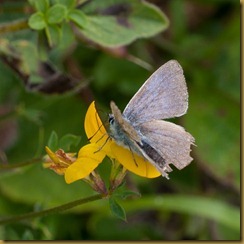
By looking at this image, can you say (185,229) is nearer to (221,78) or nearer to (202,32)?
(221,78)

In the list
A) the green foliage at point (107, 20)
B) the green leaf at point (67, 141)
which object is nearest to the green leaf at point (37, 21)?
the green foliage at point (107, 20)

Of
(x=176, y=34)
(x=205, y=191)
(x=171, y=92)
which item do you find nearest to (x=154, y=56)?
(x=176, y=34)

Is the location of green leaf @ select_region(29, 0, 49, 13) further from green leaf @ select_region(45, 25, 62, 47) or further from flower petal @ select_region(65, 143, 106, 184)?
flower petal @ select_region(65, 143, 106, 184)

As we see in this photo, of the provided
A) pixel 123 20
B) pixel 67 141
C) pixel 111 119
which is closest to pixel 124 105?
pixel 123 20

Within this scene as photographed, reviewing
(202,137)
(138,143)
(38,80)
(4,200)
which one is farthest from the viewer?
(202,137)

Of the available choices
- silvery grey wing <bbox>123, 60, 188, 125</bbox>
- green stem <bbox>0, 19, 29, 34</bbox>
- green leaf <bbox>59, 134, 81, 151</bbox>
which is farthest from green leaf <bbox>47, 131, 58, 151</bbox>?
green stem <bbox>0, 19, 29, 34</bbox>

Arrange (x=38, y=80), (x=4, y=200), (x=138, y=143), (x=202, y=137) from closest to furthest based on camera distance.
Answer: (x=138, y=143) → (x=38, y=80) → (x=4, y=200) → (x=202, y=137)

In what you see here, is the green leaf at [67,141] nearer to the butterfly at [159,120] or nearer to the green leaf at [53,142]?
the green leaf at [53,142]
